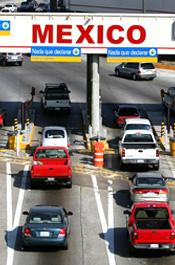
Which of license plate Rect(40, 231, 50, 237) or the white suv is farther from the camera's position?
the white suv

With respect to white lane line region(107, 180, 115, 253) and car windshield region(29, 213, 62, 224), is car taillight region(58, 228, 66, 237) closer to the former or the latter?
car windshield region(29, 213, 62, 224)

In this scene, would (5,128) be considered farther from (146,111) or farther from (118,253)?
(118,253)

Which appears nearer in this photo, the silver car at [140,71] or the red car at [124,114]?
the red car at [124,114]

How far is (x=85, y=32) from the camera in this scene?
48.2m

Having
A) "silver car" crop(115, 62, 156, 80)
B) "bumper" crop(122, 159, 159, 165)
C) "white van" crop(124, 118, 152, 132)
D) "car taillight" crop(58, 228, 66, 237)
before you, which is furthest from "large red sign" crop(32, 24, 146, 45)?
"silver car" crop(115, 62, 156, 80)

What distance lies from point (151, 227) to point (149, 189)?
5.72m

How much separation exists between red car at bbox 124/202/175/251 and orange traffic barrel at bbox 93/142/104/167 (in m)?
11.9

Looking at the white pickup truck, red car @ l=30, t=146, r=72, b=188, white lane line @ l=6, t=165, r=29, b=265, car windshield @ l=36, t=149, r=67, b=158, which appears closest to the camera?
white lane line @ l=6, t=165, r=29, b=265

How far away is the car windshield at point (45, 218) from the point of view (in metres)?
30.0

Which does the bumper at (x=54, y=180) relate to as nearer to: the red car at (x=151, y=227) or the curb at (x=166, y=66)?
the red car at (x=151, y=227)

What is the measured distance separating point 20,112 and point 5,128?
4.65m

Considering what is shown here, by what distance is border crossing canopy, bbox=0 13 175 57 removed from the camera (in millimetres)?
48000

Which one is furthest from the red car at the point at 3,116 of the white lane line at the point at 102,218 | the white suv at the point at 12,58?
the white suv at the point at 12,58

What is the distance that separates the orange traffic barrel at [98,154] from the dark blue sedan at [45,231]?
13348 mm
